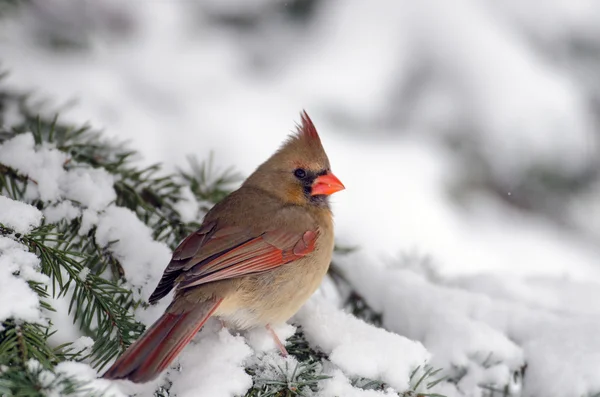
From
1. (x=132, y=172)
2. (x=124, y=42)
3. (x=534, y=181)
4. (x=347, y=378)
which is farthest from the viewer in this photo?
(x=124, y=42)

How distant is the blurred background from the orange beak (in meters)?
1.65

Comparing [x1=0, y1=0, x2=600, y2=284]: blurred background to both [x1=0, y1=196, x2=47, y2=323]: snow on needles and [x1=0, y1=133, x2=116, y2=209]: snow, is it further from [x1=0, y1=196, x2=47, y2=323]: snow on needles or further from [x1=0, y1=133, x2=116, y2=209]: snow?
[x1=0, y1=196, x2=47, y2=323]: snow on needles

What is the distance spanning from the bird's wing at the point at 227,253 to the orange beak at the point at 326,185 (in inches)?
8.8

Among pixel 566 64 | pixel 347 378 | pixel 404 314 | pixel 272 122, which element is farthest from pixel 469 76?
pixel 347 378

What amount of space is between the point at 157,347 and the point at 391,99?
3.14 m

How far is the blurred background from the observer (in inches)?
156

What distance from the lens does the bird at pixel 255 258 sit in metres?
1.62

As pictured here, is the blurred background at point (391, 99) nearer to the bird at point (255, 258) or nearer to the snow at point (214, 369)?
the bird at point (255, 258)

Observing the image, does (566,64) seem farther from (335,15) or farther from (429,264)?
(429,264)

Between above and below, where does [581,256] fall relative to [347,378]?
above

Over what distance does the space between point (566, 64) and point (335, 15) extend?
4.89 ft

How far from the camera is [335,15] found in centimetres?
431

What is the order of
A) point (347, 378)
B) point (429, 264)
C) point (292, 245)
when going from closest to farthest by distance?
point (347, 378), point (292, 245), point (429, 264)

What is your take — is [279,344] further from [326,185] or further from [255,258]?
[326,185]
